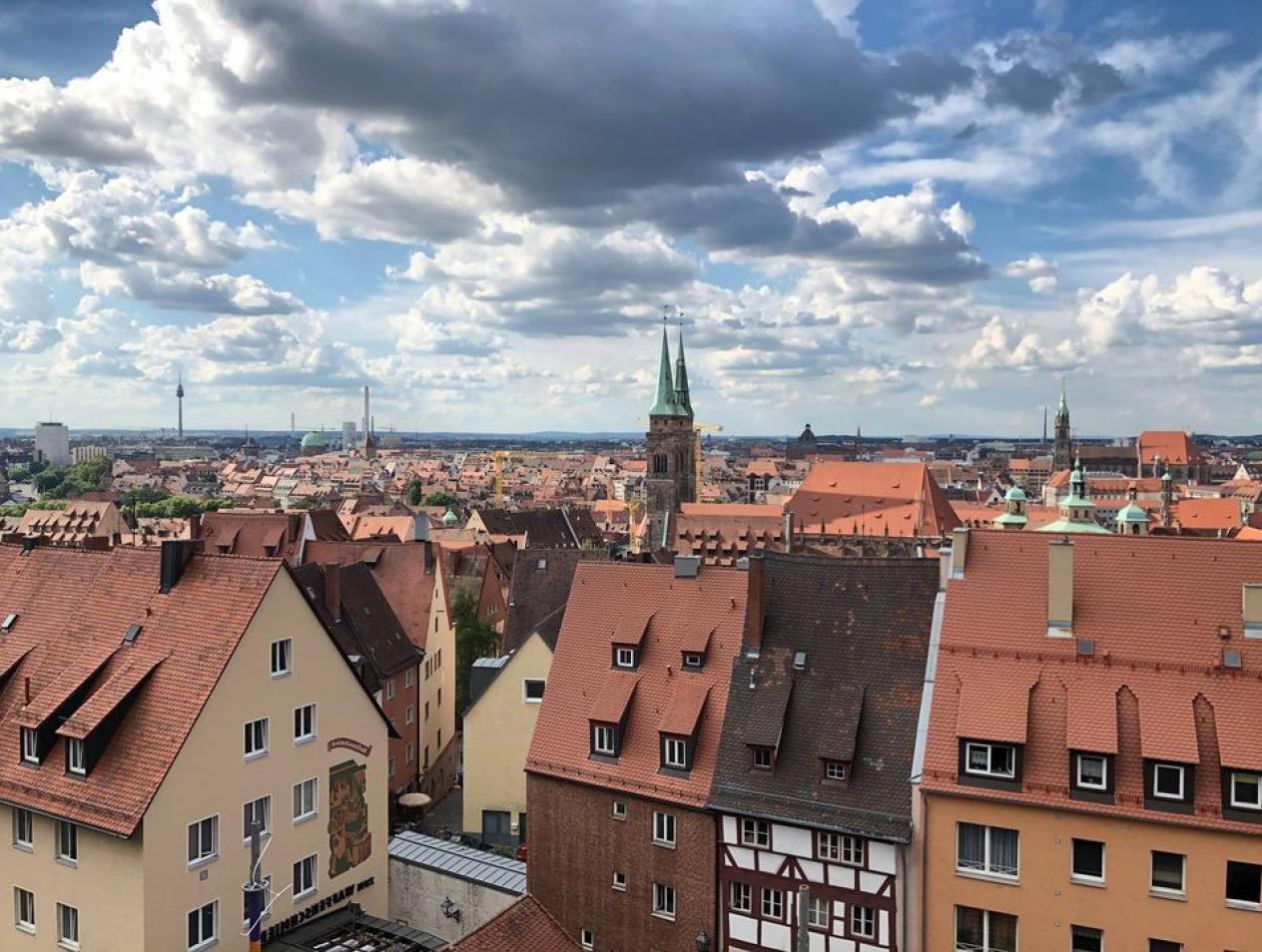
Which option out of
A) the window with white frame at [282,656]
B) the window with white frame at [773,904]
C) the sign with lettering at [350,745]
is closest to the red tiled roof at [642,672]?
the window with white frame at [773,904]

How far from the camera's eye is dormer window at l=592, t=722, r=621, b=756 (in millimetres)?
32438

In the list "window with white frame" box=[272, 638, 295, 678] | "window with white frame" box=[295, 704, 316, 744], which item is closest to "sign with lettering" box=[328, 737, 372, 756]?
"window with white frame" box=[295, 704, 316, 744]

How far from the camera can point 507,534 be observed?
4796 inches

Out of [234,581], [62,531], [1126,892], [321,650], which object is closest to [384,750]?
[321,650]

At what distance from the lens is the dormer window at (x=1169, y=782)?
2516cm

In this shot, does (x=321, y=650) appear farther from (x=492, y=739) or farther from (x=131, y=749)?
(x=492, y=739)

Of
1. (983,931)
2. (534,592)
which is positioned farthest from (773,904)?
(534,592)

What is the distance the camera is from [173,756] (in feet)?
81.9

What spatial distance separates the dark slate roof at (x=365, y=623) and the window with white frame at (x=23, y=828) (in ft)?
59.8

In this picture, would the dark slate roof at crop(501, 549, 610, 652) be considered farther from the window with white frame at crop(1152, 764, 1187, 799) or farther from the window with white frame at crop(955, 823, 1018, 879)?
the window with white frame at crop(1152, 764, 1187, 799)

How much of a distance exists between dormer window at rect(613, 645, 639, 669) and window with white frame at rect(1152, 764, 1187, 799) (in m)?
15.5

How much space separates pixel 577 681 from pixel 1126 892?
17.3 meters

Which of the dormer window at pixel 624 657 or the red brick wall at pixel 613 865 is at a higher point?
the dormer window at pixel 624 657

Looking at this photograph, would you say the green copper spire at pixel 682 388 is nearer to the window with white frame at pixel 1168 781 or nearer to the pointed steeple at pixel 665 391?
the pointed steeple at pixel 665 391
